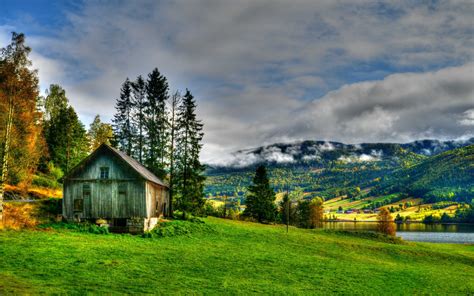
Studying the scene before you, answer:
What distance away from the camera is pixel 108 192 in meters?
41.7

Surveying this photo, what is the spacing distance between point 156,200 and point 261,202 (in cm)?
3588

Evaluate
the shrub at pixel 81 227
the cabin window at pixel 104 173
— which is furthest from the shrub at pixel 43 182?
the shrub at pixel 81 227

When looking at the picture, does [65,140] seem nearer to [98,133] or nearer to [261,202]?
[98,133]

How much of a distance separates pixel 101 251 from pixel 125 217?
562 inches

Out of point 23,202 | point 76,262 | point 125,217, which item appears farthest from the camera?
point 23,202

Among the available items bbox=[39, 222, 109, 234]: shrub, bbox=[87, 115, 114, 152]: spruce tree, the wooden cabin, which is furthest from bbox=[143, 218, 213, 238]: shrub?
bbox=[87, 115, 114, 152]: spruce tree

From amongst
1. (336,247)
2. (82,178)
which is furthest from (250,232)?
(82,178)

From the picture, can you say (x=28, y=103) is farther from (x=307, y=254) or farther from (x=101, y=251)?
(x=307, y=254)

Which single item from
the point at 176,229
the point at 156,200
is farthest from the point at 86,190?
the point at 176,229

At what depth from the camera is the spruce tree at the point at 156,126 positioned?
55219mm

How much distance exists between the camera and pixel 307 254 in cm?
3694

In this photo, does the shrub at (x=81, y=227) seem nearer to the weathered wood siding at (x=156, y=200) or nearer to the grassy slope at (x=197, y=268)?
the grassy slope at (x=197, y=268)

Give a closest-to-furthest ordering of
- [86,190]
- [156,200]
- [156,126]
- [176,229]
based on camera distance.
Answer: [176,229]
[86,190]
[156,200]
[156,126]

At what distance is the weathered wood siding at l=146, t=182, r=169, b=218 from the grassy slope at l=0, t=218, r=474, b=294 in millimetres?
6200
